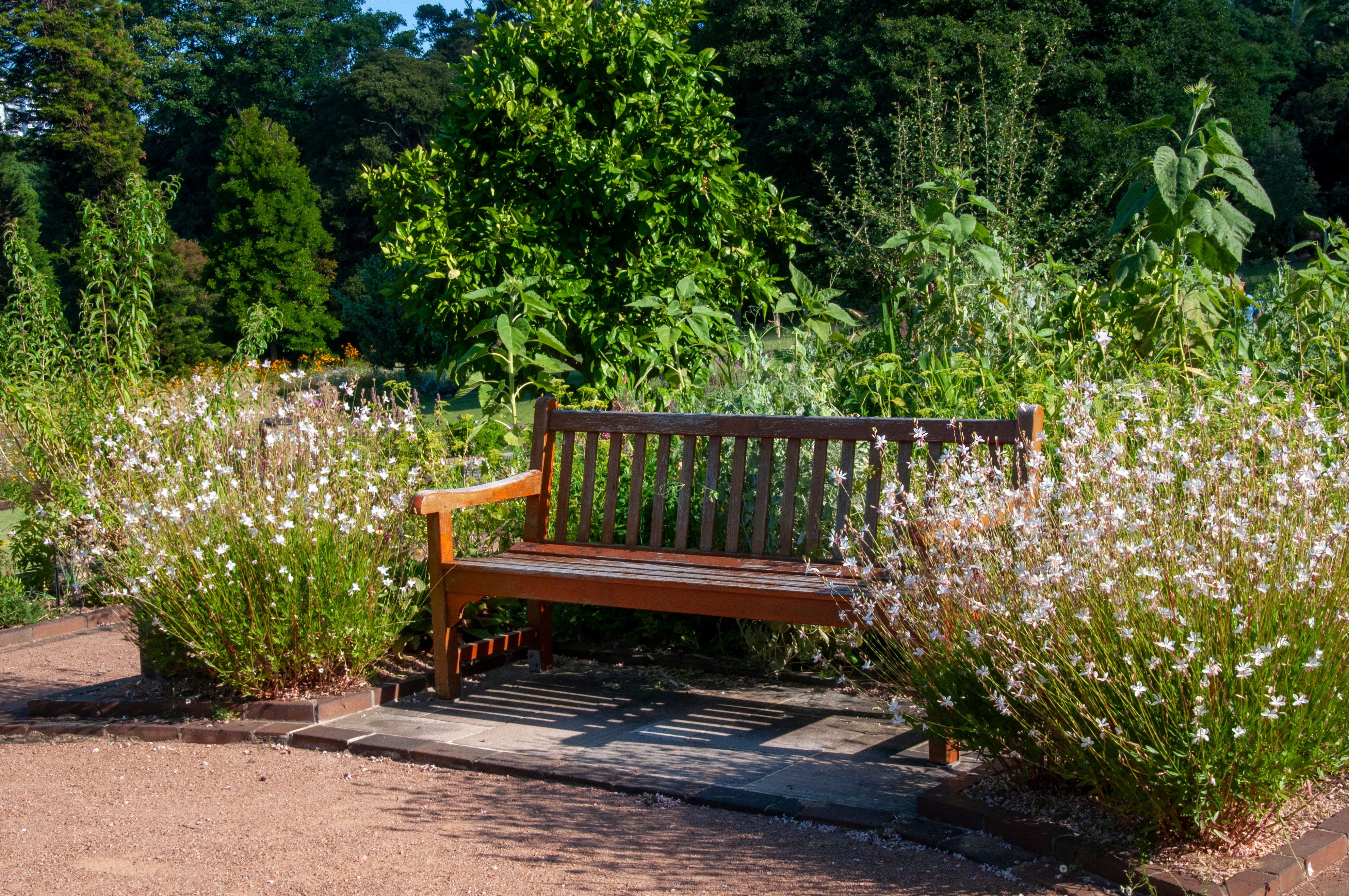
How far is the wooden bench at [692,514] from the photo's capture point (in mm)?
3695

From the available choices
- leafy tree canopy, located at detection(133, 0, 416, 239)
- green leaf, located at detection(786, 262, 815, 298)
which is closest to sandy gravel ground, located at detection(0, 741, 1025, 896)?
green leaf, located at detection(786, 262, 815, 298)

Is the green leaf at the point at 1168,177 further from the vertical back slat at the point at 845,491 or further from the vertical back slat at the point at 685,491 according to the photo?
Result: the vertical back slat at the point at 685,491

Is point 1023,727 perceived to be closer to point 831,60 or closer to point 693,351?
point 693,351

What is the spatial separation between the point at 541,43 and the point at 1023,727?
16.7 ft

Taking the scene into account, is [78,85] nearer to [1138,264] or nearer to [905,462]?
[1138,264]

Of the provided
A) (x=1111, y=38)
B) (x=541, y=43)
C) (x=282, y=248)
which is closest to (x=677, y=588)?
(x=541, y=43)

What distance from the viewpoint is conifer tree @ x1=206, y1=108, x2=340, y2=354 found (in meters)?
38.4

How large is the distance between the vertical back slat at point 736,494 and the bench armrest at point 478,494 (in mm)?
914

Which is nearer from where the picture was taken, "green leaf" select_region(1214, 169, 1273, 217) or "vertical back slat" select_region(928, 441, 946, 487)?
"vertical back slat" select_region(928, 441, 946, 487)

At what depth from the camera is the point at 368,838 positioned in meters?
3.05

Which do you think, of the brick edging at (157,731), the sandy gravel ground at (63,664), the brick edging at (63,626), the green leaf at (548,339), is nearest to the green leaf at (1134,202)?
the green leaf at (548,339)

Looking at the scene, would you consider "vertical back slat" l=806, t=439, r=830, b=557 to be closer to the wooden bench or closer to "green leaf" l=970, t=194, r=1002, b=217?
the wooden bench

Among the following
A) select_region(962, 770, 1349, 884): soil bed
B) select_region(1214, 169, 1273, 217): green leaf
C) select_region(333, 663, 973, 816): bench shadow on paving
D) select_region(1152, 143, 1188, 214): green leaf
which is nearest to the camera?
select_region(962, 770, 1349, 884): soil bed

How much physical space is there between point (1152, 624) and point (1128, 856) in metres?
0.55
